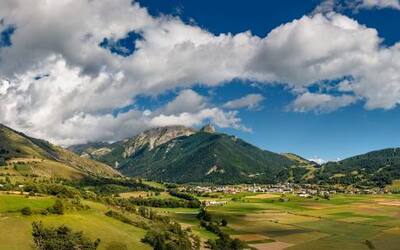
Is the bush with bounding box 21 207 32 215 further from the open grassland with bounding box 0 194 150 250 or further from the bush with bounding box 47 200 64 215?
the bush with bounding box 47 200 64 215

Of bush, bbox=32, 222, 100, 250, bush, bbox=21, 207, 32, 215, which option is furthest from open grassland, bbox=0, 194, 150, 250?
bush, bbox=32, 222, 100, 250

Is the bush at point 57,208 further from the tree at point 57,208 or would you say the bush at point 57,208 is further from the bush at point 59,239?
the bush at point 59,239

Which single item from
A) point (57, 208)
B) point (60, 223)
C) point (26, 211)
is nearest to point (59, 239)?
point (60, 223)

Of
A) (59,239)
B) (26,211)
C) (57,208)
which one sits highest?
(57,208)

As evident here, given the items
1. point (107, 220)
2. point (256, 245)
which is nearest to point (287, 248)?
point (256, 245)

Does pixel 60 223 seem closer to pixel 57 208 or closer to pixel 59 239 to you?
pixel 57 208

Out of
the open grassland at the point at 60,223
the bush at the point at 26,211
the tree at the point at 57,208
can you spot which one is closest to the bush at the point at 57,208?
the tree at the point at 57,208
